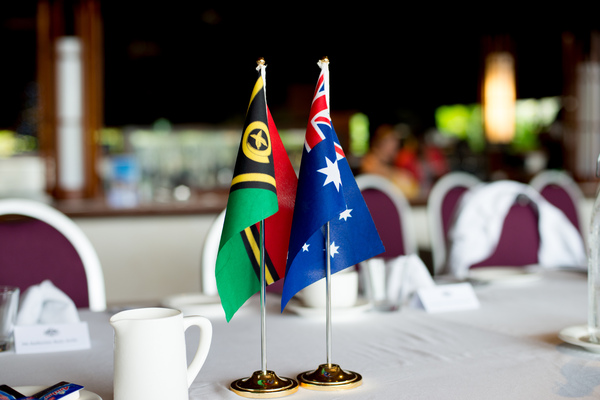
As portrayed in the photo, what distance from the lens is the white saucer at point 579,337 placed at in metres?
0.98

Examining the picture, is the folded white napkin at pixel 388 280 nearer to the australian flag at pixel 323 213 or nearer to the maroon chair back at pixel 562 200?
the australian flag at pixel 323 213

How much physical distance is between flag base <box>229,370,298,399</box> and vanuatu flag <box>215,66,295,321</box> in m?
0.09

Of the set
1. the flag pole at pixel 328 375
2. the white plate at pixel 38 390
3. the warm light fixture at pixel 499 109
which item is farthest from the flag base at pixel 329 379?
the warm light fixture at pixel 499 109

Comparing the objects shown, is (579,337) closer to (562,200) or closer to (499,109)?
(562,200)

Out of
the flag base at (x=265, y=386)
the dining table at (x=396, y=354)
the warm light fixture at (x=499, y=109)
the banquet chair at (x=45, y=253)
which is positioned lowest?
the dining table at (x=396, y=354)

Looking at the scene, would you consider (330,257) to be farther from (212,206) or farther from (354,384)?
(212,206)

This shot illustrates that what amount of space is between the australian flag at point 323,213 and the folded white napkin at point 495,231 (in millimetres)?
1279

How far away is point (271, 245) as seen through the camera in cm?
85

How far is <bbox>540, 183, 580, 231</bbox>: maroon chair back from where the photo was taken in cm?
294

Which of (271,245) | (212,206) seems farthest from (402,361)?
(212,206)

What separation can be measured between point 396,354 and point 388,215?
5.30 ft

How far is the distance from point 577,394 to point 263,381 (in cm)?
39

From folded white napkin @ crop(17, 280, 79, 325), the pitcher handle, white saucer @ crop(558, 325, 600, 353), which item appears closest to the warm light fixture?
white saucer @ crop(558, 325, 600, 353)

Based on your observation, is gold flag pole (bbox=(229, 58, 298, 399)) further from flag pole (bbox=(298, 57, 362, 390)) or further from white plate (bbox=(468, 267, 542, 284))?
white plate (bbox=(468, 267, 542, 284))
